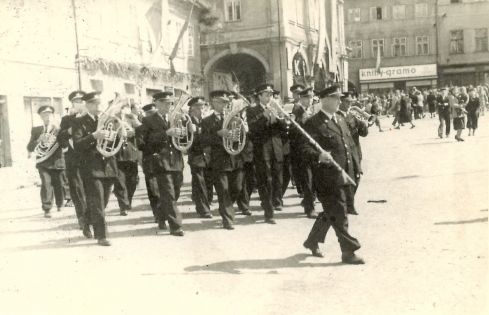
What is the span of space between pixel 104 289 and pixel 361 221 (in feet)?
13.6

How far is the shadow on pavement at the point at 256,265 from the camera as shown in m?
6.70

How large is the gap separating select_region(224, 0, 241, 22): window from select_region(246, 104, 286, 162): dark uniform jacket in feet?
80.2

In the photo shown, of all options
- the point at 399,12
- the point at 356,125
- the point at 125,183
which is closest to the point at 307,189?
the point at 356,125

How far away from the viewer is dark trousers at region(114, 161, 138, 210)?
11.3 m

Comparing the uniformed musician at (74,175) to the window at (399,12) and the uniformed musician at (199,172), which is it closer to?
the uniformed musician at (199,172)

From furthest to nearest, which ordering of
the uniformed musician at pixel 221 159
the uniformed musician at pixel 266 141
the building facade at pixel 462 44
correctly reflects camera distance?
the building facade at pixel 462 44, the uniformed musician at pixel 266 141, the uniformed musician at pixel 221 159

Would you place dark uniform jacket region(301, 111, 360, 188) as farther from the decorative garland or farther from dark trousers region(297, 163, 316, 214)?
the decorative garland

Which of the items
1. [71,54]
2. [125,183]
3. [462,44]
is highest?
[462,44]

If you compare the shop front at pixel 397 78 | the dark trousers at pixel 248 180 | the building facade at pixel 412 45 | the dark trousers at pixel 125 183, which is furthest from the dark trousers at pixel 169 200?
the shop front at pixel 397 78

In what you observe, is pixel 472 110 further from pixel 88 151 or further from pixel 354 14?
pixel 354 14

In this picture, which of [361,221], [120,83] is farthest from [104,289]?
[120,83]

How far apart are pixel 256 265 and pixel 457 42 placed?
49642 millimetres

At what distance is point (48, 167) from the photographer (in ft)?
37.9

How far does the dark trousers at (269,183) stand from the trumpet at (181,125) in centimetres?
113
